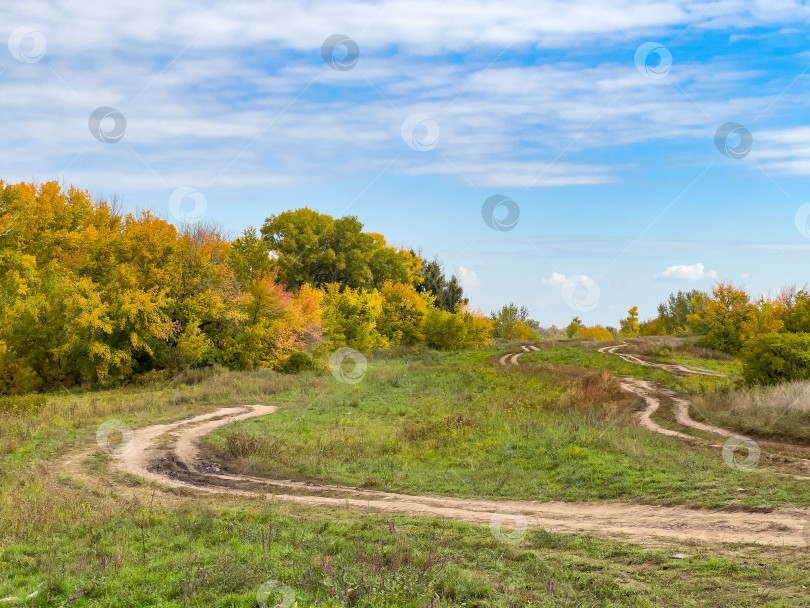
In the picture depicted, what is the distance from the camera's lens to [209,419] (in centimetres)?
2767

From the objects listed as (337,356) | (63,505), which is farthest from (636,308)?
(63,505)

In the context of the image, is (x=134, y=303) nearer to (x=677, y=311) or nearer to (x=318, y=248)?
(x=318, y=248)

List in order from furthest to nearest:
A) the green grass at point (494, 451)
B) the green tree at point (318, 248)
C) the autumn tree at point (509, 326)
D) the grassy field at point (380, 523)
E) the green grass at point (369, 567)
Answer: the autumn tree at point (509, 326) → the green tree at point (318, 248) → the green grass at point (494, 451) → the grassy field at point (380, 523) → the green grass at point (369, 567)

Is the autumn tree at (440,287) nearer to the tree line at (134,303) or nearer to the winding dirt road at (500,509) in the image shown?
the tree line at (134,303)

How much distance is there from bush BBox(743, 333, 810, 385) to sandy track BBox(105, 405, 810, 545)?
2062cm

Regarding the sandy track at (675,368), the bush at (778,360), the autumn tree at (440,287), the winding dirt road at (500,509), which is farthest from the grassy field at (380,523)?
the autumn tree at (440,287)

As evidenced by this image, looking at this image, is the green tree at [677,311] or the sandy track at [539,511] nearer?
the sandy track at [539,511]

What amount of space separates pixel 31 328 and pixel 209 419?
1897 cm

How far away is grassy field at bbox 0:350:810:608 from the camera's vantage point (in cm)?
877

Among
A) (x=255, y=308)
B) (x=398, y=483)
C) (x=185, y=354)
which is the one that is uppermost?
(x=255, y=308)

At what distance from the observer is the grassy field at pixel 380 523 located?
8.77m

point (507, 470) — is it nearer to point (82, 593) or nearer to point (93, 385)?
point (82, 593)

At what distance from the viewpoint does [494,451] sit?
20.3m

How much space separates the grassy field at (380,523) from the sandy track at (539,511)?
2.48ft
